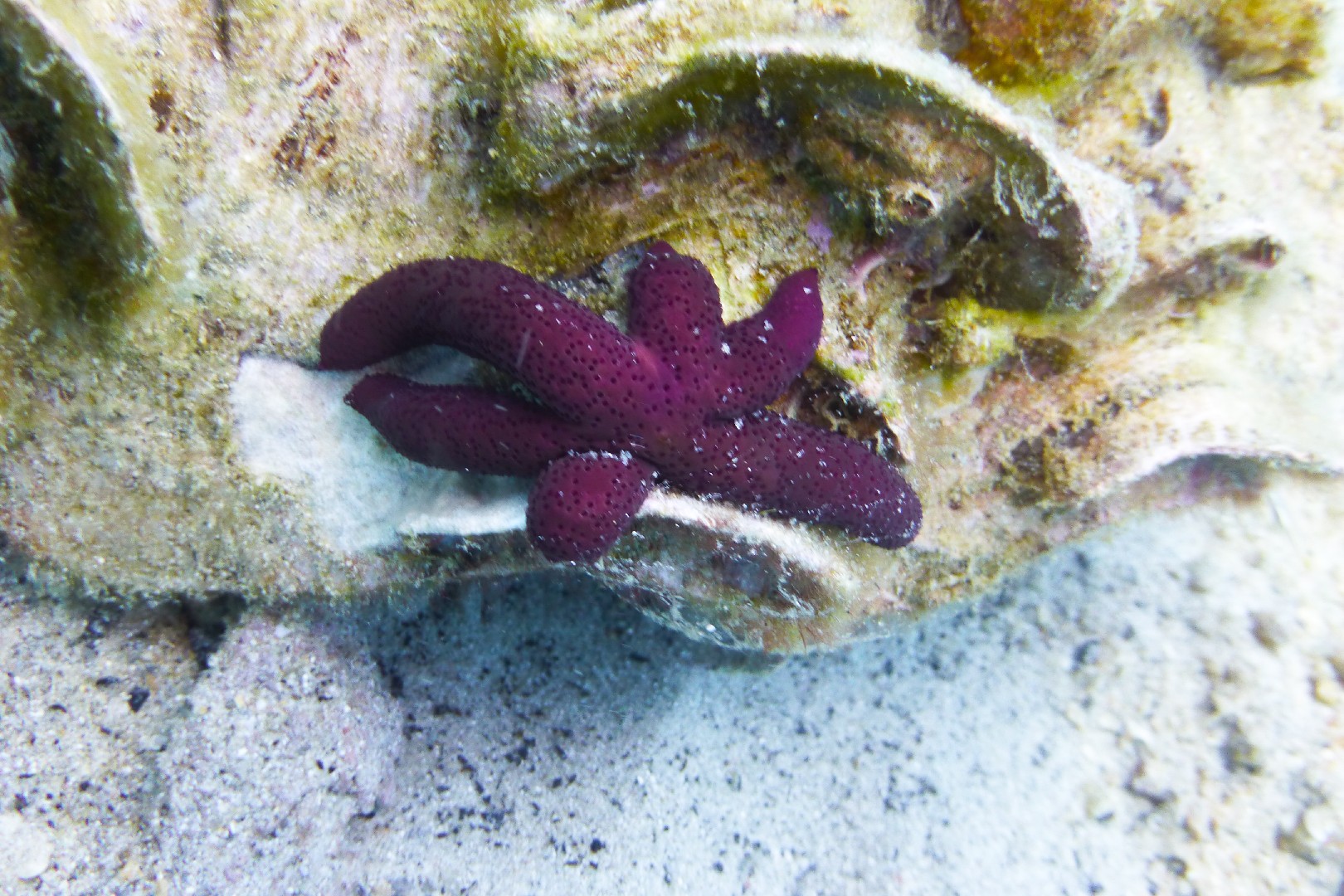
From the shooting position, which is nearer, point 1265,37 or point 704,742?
point 1265,37

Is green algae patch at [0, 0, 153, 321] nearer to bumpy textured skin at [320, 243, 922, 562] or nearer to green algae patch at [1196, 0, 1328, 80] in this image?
bumpy textured skin at [320, 243, 922, 562]

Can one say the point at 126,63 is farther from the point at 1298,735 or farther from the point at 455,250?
the point at 1298,735

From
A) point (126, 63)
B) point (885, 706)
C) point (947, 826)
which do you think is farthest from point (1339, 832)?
point (126, 63)

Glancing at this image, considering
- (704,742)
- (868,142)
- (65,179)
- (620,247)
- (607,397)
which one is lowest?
(704,742)

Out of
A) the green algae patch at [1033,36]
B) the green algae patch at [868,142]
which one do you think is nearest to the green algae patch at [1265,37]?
the green algae patch at [1033,36]

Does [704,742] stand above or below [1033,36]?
below

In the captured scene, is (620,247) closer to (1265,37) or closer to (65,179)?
(65,179)

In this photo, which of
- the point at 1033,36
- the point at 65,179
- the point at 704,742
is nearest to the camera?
the point at 65,179

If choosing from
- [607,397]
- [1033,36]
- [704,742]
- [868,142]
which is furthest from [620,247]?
[704,742]
